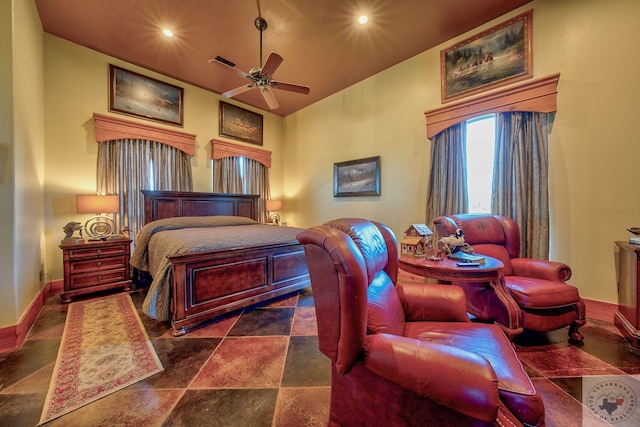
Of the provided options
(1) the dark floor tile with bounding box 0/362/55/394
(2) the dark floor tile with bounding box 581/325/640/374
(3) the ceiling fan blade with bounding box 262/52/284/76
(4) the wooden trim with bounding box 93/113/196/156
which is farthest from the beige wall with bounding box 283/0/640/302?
(1) the dark floor tile with bounding box 0/362/55/394

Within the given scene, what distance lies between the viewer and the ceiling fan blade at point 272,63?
2445 millimetres

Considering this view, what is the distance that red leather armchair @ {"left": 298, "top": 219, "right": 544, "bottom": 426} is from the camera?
30.3 inches

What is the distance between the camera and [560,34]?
2.50 meters

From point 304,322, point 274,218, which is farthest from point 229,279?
point 274,218

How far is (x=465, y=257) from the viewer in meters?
1.96

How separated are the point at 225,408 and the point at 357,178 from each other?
3.76m

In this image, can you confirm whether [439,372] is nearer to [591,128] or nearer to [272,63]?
[272,63]

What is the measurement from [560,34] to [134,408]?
488cm

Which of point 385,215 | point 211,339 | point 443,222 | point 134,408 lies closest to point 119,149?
point 211,339

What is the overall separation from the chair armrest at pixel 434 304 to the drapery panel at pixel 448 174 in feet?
6.61

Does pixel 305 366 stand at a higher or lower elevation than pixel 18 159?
lower

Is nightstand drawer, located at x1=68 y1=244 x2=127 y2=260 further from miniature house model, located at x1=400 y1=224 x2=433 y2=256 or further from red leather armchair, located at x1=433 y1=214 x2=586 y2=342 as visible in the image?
red leather armchair, located at x1=433 y1=214 x2=586 y2=342

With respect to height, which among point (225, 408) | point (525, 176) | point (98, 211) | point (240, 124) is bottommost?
point (225, 408)

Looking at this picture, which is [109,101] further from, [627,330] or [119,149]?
[627,330]
